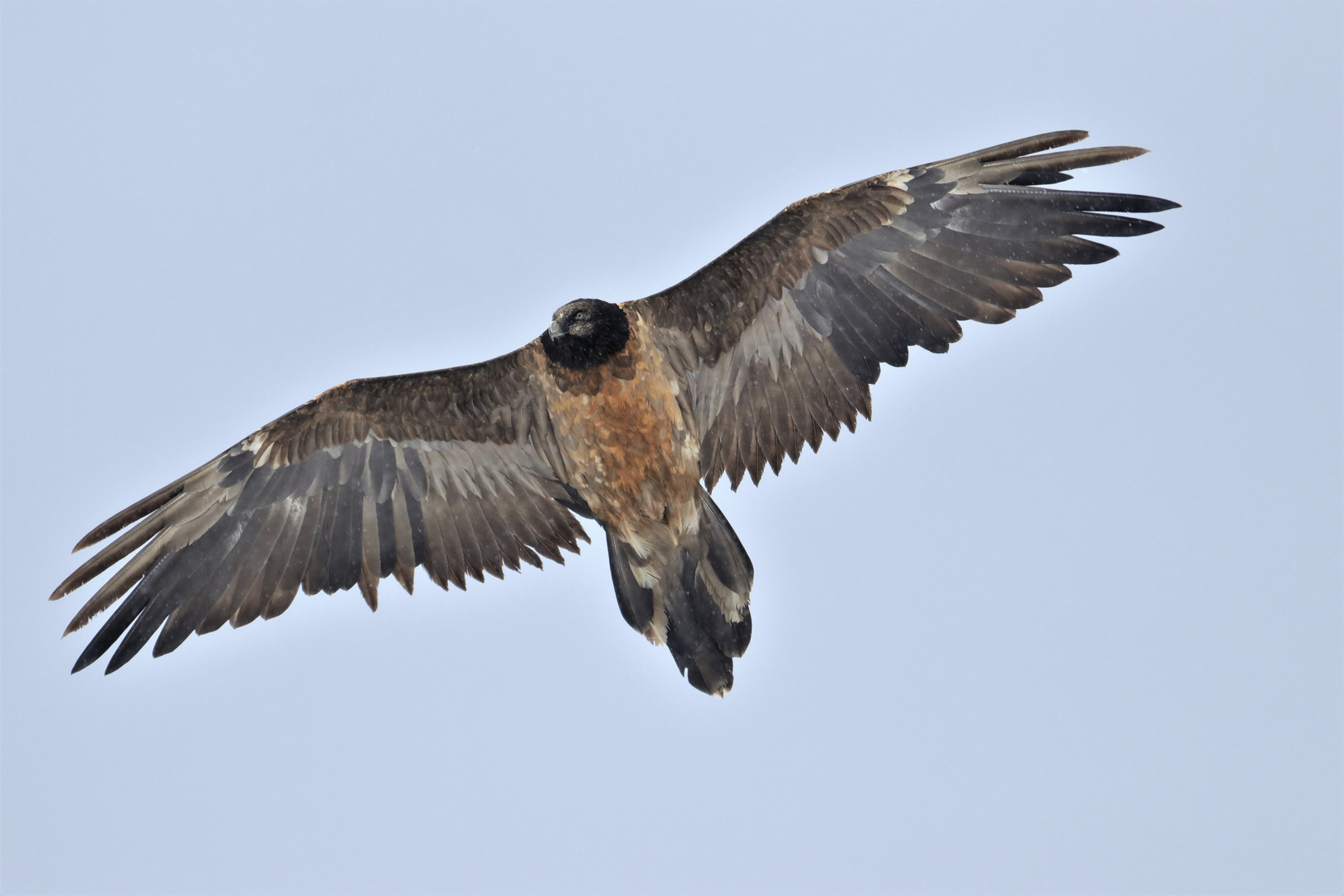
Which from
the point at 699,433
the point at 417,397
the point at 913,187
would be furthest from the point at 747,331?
the point at 417,397

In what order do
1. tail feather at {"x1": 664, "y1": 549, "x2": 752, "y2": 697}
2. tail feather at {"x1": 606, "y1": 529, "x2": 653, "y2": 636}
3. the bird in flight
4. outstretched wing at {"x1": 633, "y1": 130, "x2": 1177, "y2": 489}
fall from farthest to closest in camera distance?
tail feather at {"x1": 606, "y1": 529, "x2": 653, "y2": 636} < tail feather at {"x1": 664, "y1": 549, "x2": 752, "y2": 697} < the bird in flight < outstretched wing at {"x1": 633, "y1": 130, "x2": 1177, "y2": 489}

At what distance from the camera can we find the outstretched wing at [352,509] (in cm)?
877

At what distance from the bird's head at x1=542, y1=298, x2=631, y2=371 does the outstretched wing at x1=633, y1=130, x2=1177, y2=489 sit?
0.29m

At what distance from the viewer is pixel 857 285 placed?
859 centimetres

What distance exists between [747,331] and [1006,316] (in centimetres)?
173

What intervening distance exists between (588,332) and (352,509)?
2.39m

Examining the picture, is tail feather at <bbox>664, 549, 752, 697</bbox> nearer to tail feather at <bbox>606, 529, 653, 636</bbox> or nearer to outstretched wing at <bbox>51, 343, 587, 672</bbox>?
tail feather at <bbox>606, 529, 653, 636</bbox>

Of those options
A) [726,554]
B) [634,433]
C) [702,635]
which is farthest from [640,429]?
[702,635]

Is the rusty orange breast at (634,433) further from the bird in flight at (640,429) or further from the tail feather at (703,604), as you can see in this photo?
the tail feather at (703,604)

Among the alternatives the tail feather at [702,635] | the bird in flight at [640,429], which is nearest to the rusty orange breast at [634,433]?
the bird in flight at [640,429]

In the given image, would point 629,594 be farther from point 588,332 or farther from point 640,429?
point 588,332

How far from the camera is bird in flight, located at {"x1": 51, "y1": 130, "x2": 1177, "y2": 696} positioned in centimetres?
830

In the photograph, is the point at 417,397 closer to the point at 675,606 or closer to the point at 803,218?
the point at 675,606

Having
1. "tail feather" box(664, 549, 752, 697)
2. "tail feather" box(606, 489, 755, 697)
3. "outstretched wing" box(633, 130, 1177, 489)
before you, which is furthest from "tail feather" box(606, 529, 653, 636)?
"outstretched wing" box(633, 130, 1177, 489)
